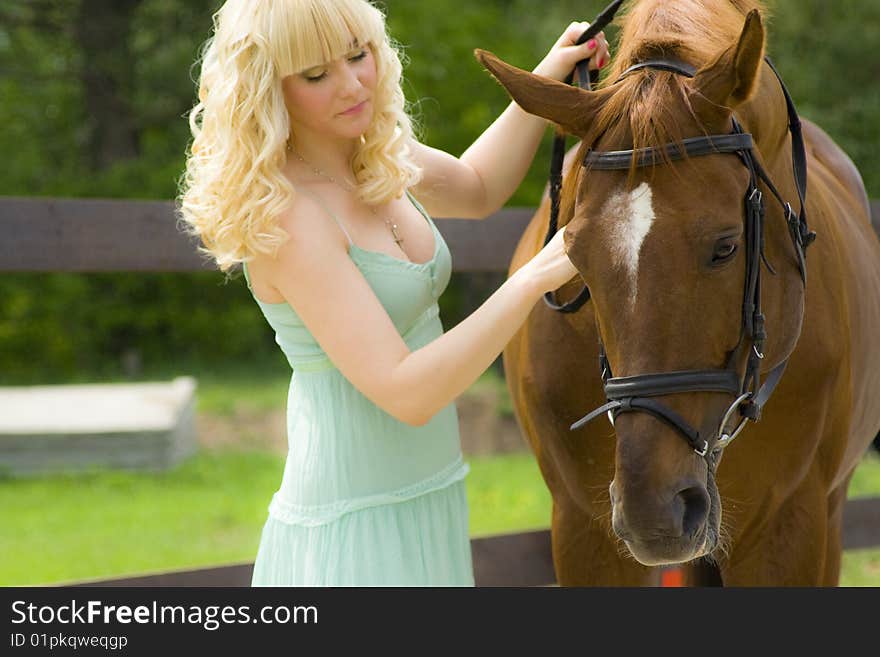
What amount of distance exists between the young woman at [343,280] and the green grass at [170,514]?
3190 millimetres

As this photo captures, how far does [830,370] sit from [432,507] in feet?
2.86

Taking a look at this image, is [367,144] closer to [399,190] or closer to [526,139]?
[399,190]

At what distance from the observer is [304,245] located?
2107mm

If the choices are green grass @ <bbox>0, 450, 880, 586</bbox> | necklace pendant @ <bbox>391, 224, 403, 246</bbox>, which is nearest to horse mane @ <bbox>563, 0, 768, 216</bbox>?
necklace pendant @ <bbox>391, 224, 403, 246</bbox>

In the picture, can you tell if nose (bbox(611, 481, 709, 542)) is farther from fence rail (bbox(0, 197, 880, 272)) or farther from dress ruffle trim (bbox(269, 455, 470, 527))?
fence rail (bbox(0, 197, 880, 272))

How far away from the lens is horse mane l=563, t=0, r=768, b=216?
188 centimetres

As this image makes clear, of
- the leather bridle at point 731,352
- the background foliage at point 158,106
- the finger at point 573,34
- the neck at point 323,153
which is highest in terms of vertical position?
the background foliage at point 158,106

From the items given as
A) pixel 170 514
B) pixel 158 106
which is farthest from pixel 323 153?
pixel 158 106

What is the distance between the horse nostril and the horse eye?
368 mm

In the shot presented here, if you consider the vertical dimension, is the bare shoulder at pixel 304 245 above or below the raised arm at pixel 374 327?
above

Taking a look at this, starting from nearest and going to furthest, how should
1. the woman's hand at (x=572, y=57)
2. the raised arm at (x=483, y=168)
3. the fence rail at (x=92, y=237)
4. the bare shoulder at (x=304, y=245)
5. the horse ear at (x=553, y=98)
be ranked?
the horse ear at (x=553, y=98), the bare shoulder at (x=304, y=245), the woman's hand at (x=572, y=57), the raised arm at (x=483, y=168), the fence rail at (x=92, y=237)

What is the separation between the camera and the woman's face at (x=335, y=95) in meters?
2.14

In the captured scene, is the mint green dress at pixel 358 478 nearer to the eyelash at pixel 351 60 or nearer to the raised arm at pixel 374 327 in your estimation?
the raised arm at pixel 374 327

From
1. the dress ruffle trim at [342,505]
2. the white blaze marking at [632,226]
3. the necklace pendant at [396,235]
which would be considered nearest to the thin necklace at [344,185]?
the necklace pendant at [396,235]
